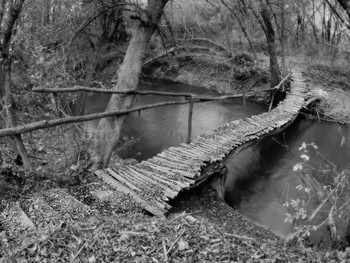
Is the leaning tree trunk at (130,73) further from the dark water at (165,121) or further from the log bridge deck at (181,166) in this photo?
the dark water at (165,121)

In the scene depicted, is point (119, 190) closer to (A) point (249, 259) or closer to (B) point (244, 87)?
(A) point (249, 259)

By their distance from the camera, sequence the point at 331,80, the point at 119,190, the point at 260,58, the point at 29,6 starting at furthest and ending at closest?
the point at 260,58
the point at 331,80
the point at 29,6
the point at 119,190

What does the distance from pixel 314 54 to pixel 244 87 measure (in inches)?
193

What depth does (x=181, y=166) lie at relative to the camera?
5.39 m

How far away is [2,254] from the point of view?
8.28 ft

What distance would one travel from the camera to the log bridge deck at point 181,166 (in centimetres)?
439

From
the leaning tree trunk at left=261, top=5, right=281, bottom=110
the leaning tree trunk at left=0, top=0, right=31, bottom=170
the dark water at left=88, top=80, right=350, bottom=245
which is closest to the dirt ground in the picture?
the leaning tree trunk at left=0, top=0, right=31, bottom=170

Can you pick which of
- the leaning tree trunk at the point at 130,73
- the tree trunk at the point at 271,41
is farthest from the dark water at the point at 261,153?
the leaning tree trunk at the point at 130,73

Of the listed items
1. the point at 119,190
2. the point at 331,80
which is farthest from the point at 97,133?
the point at 331,80

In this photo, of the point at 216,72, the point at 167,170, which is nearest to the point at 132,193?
the point at 167,170

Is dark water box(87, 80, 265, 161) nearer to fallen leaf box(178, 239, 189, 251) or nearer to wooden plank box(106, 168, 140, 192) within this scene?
wooden plank box(106, 168, 140, 192)

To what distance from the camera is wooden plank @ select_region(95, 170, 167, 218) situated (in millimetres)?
4010

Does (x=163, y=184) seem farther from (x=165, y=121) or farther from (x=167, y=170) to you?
(x=165, y=121)

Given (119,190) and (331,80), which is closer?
(119,190)
